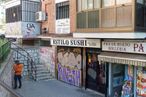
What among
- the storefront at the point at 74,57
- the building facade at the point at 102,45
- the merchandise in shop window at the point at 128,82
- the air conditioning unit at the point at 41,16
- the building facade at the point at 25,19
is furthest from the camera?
the building facade at the point at 25,19

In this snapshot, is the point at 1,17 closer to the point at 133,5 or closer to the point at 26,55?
the point at 26,55

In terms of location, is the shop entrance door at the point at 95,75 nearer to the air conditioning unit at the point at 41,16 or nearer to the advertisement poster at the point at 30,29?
the air conditioning unit at the point at 41,16

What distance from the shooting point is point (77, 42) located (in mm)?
15016

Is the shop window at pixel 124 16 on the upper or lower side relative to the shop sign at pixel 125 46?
upper

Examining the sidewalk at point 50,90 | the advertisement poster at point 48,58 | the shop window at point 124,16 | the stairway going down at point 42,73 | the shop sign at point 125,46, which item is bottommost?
the sidewalk at point 50,90

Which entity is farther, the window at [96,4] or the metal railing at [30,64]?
the metal railing at [30,64]

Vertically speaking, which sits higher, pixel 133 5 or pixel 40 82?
pixel 133 5

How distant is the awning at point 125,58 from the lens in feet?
34.6

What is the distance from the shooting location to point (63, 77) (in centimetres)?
1770

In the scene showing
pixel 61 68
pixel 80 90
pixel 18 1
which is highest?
pixel 18 1

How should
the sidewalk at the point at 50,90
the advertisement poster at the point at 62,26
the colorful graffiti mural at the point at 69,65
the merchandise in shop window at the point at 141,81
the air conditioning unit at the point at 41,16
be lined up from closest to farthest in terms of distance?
1. the merchandise in shop window at the point at 141,81
2. the sidewalk at the point at 50,90
3. the colorful graffiti mural at the point at 69,65
4. the advertisement poster at the point at 62,26
5. the air conditioning unit at the point at 41,16

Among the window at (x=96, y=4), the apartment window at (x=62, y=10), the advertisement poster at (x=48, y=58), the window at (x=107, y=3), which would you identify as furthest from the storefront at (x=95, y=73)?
the advertisement poster at (x=48, y=58)

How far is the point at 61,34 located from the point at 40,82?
401 centimetres

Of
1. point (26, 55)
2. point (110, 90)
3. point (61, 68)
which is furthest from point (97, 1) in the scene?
point (26, 55)
